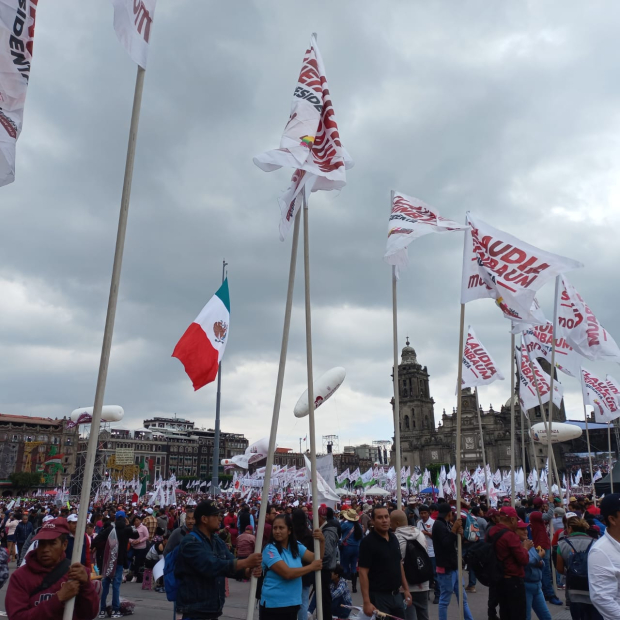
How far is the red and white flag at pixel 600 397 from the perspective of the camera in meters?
19.0

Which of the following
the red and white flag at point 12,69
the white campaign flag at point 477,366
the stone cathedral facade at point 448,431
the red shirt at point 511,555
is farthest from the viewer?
the stone cathedral facade at point 448,431

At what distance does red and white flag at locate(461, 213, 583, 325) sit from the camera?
8289 millimetres

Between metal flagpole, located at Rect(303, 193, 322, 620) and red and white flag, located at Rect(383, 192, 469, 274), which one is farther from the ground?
red and white flag, located at Rect(383, 192, 469, 274)

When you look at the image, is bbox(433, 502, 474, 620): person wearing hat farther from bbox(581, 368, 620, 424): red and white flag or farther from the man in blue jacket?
bbox(581, 368, 620, 424): red and white flag

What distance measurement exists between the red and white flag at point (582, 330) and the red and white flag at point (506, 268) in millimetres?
4944

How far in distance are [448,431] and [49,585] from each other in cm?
8941

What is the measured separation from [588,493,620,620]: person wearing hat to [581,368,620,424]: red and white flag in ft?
55.9

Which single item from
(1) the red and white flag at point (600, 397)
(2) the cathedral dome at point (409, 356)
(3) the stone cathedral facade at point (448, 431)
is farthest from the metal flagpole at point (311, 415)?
(2) the cathedral dome at point (409, 356)

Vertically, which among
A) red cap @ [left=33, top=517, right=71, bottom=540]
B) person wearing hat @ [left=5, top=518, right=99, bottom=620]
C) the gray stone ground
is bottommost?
the gray stone ground

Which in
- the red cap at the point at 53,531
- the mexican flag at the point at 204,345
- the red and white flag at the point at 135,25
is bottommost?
the red cap at the point at 53,531

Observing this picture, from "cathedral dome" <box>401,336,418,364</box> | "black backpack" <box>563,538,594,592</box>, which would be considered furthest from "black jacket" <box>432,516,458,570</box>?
"cathedral dome" <box>401,336,418,364</box>

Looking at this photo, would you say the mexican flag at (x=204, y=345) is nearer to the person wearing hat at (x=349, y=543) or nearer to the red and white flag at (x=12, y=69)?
the person wearing hat at (x=349, y=543)

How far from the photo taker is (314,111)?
7.00 m

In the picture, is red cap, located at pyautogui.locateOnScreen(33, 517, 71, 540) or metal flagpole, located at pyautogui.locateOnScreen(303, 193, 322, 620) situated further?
metal flagpole, located at pyautogui.locateOnScreen(303, 193, 322, 620)
